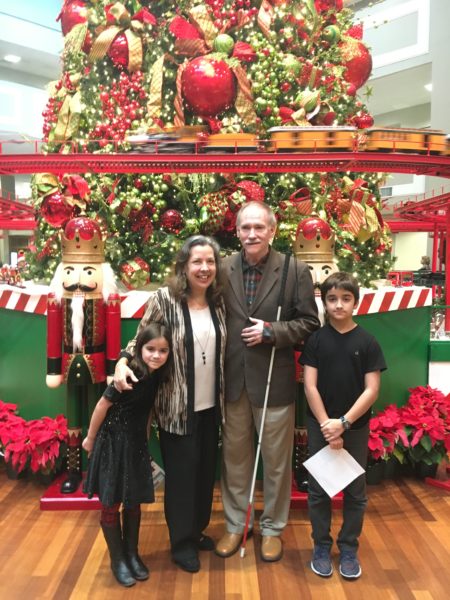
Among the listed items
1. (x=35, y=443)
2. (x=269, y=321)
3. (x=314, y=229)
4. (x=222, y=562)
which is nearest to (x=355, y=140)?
(x=314, y=229)

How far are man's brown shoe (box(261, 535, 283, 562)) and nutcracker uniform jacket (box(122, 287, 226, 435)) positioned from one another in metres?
0.66

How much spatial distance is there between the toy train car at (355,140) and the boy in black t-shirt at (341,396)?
40.9 inches

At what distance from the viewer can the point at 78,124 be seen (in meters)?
3.83

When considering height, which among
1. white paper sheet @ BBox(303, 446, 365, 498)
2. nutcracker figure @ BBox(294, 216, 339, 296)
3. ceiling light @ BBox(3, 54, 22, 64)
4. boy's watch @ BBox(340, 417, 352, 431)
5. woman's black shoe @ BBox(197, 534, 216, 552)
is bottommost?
woman's black shoe @ BBox(197, 534, 216, 552)

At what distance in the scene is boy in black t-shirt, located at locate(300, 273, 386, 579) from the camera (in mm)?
2127

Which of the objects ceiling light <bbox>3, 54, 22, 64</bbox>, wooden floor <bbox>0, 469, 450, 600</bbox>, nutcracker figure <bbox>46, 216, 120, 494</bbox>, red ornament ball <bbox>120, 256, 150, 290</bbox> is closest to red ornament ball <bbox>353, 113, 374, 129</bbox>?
red ornament ball <bbox>120, 256, 150, 290</bbox>

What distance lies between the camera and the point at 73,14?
4.04m

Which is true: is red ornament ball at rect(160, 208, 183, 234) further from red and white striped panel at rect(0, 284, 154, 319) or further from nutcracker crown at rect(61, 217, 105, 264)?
nutcracker crown at rect(61, 217, 105, 264)

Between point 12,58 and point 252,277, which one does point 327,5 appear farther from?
point 12,58

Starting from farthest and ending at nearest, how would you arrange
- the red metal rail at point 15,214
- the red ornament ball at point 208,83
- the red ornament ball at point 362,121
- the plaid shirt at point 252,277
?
the red metal rail at point 15,214 < the red ornament ball at point 362,121 < the red ornament ball at point 208,83 < the plaid shirt at point 252,277

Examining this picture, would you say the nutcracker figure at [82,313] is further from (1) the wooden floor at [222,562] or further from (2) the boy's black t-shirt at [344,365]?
(2) the boy's black t-shirt at [344,365]

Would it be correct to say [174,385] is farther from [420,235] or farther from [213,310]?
A: [420,235]

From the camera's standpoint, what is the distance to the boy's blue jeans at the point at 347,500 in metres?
2.18

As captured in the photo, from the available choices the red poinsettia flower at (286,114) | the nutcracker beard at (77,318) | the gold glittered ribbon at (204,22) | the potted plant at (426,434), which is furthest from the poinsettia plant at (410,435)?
the gold glittered ribbon at (204,22)
